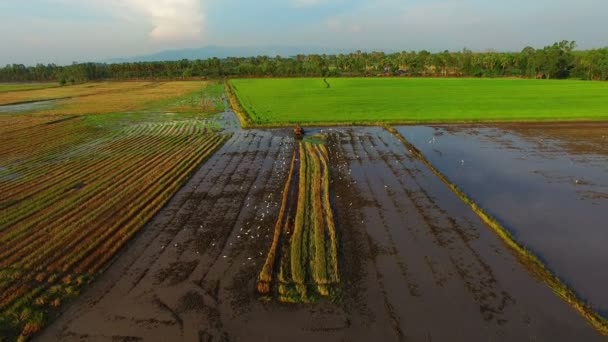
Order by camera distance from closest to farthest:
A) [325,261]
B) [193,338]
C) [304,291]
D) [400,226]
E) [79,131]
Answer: [193,338], [304,291], [325,261], [400,226], [79,131]

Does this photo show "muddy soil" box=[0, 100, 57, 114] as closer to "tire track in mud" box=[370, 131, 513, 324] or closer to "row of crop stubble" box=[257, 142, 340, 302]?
"row of crop stubble" box=[257, 142, 340, 302]

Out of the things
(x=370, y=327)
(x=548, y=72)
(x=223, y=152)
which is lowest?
(x=370, y=327)

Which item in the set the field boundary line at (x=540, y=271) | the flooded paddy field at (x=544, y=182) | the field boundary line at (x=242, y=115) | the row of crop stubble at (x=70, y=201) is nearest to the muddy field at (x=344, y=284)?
the field boundary line at (x=540, y=271)

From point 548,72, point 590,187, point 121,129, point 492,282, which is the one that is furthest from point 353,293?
point 548,72

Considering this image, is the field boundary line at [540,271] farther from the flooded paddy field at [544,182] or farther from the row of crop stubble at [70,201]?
the row of crop stubble at [70,201]

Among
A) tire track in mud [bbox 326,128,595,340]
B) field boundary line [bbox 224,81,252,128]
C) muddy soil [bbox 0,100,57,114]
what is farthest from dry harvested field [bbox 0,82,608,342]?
muddy soil [bbox 0,100,57,114]

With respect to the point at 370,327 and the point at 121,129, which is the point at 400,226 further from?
the point at 121,129
